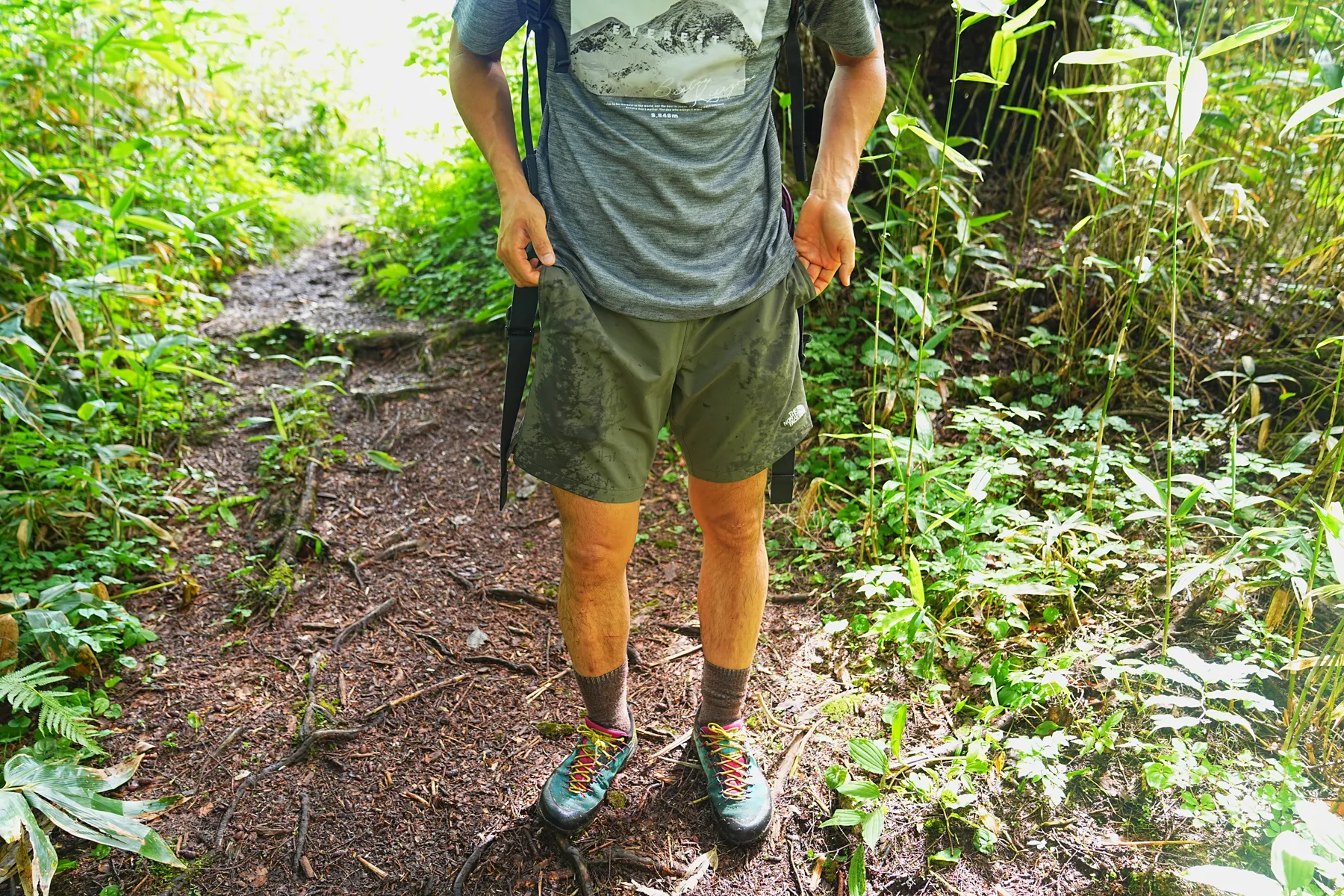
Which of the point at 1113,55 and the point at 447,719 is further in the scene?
the point at 447,719

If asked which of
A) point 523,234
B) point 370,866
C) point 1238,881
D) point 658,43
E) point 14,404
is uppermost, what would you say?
point 658,43

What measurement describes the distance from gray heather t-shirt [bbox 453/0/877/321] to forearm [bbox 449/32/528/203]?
1.6 inches

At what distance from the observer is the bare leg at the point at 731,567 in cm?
175

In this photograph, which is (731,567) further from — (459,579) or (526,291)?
(459,579)

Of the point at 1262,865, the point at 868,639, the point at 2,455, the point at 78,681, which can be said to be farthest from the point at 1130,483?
the point at 2,455

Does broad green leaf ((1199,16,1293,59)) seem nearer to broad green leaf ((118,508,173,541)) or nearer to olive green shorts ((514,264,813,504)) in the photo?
olive green shorts ((514,264,813,504))

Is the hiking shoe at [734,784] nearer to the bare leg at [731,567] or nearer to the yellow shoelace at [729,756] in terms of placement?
the yellow shoelace at [729,756]

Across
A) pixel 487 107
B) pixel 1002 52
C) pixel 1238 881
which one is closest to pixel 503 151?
pixel 487 107

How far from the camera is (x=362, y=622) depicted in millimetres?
2482

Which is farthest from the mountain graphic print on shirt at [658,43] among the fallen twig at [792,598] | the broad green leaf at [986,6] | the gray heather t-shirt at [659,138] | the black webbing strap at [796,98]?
the fallen twig at [792,598]

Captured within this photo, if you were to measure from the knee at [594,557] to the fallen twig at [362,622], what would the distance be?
1.07 m

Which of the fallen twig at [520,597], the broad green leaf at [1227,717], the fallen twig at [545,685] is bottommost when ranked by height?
the fallen twig at [545,685]

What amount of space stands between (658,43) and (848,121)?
0.46 meters

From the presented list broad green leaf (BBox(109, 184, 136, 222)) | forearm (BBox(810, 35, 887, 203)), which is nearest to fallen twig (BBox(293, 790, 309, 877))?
forearm (BBox(810, 35, 887, 203))
